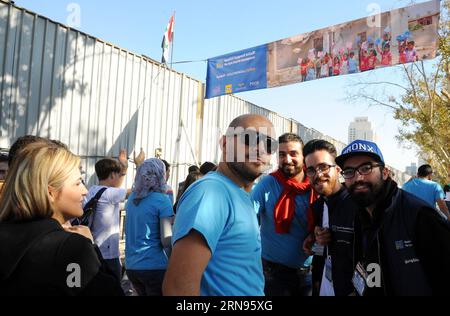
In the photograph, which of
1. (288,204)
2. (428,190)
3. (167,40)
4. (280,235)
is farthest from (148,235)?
(167,40)

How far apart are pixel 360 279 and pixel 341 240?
0.43 meters

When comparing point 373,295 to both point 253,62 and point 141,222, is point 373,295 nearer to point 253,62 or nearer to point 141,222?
point 141,222

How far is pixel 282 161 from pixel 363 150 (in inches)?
47.0

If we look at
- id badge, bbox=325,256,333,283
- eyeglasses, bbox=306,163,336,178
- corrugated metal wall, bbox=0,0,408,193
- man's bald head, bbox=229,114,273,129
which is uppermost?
corrugated metal wall, bbox=0,0,408,193

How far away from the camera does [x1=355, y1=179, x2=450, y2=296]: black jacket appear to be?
6.48 feet

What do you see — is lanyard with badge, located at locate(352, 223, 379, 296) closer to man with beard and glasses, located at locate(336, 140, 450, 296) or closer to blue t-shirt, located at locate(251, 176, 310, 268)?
man with beard and glasses, located at locate(336, 140, 450, 296)

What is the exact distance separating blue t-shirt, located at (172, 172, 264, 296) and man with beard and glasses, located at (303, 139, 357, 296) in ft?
3.48

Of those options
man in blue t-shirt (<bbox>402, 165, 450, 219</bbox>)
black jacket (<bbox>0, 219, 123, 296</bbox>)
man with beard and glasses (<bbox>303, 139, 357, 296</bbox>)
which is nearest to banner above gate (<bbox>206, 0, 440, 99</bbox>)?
man in blue t-shirt (<bbox>402, 165, 450, 219</bbox>)

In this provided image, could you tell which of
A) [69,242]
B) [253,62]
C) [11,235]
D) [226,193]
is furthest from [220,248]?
[253,62]

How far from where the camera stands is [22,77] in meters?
7.18

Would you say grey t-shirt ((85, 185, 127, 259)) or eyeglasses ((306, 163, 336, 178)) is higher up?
eyeglasses ((306, 163, 336, 178))

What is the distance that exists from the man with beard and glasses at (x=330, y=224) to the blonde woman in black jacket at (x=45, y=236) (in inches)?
67.4

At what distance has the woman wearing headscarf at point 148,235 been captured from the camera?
3551 mm

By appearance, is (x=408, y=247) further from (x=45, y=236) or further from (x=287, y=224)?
(x=45, y=236)
